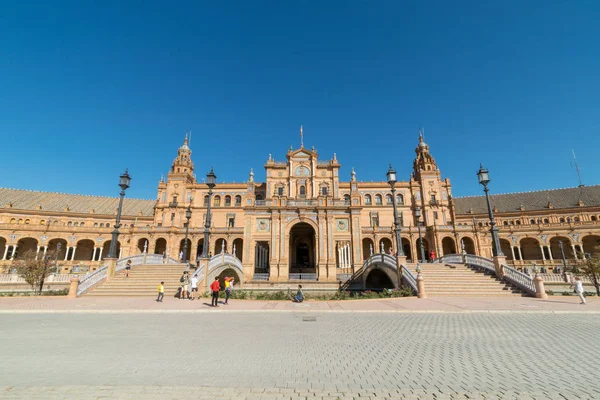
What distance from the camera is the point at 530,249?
4862cm

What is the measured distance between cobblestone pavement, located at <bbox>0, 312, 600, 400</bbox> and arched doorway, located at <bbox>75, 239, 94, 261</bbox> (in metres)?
53.5

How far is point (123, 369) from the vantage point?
4699 millimetres

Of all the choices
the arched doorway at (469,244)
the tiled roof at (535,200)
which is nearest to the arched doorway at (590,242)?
the tiled roof at (535,200)

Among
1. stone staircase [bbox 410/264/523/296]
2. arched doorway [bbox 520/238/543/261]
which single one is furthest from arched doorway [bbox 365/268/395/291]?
arched doorway [bbox 520/238/543/261]

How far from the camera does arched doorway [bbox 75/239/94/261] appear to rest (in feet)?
167

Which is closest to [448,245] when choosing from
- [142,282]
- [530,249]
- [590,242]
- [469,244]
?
[469,244]

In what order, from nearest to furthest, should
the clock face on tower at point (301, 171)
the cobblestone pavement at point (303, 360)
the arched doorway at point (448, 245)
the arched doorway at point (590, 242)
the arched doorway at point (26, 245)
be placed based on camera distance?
the cobblestone pavement at point (303, 360)
the arched doorway at point (590, 242)
the arched doorway at point (26, 245)
the arched doorway at point (448, 245)
the clock face on tower at point (301, 171)

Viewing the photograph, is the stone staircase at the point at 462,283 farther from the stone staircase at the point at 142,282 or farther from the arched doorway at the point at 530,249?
the arched doorway at the point at 530,249

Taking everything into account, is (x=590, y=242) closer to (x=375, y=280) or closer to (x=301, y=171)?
(x=375, y=280)

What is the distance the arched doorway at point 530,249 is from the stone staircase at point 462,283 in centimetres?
4008

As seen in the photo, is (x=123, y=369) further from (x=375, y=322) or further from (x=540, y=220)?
Result: (x=540, y=220)

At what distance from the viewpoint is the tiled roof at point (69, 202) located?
174 ft

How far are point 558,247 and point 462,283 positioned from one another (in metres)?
45.2

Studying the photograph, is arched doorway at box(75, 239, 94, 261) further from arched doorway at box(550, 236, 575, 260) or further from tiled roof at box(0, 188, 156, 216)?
arched doorway at box(550, 236, 575, 260)
